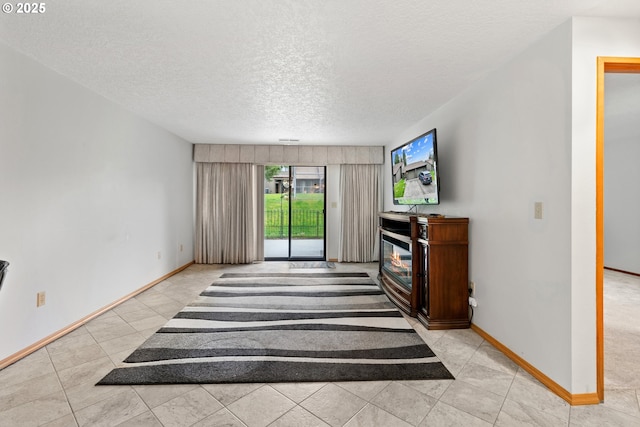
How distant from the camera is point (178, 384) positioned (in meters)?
1.80

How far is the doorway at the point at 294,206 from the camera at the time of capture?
18.6 ft

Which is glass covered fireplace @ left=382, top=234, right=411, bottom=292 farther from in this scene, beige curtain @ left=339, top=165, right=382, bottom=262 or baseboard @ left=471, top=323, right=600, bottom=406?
beige curtain @ left=339, top=165, right=382, bottom=262

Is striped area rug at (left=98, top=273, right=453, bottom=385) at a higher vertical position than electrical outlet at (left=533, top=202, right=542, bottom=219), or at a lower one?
lower

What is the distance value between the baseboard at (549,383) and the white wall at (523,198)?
3 cm

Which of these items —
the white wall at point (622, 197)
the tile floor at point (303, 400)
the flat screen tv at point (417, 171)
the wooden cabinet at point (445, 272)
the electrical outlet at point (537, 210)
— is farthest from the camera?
the white wall at point (622, 197)

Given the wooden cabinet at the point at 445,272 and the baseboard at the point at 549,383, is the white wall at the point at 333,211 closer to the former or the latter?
the wooden cabinet at the point at 445,272

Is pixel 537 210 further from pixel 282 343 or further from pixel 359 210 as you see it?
pixel 359 210

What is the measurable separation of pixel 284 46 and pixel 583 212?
2.18 meters

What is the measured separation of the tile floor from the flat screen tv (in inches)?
62.4

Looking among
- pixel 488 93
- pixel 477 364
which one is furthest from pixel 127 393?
Answer: pixel 488 93

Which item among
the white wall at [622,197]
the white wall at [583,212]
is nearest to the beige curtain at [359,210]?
the white wall at [622,197]

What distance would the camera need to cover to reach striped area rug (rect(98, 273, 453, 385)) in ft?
6.26

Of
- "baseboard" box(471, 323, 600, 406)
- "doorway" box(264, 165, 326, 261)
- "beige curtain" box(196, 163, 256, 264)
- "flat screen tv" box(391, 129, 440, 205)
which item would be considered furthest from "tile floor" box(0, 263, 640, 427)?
"doorway" box(264, 165, 326, 261)

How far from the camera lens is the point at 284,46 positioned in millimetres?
1976
